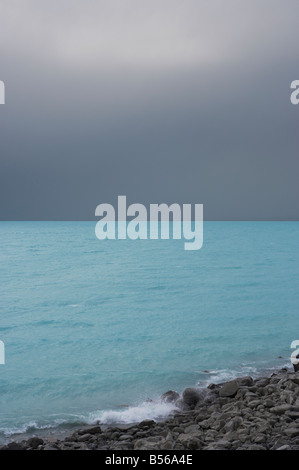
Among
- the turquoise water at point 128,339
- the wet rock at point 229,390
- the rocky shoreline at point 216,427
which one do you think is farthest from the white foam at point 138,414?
the wet rock at point 229,390

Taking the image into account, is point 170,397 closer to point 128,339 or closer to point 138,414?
point 138,414

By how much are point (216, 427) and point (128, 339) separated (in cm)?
978

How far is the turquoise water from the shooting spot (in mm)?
10508

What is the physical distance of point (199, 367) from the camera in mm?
12695

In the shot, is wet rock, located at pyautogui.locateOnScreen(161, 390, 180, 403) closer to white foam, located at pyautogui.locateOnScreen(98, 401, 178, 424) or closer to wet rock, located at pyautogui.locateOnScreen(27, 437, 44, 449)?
white foam, located at pyautogui.locateOnScreen(98, 401, 178, 424)

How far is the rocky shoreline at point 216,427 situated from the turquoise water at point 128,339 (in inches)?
36.0

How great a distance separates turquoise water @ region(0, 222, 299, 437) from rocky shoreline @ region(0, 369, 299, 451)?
0.91 m

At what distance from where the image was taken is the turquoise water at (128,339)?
414 inches

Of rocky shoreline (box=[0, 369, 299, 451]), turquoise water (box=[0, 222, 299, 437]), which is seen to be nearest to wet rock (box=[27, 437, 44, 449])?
rocky shoreline (box=[0, 369, 299, 451])

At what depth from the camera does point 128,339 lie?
16828 millimetres
